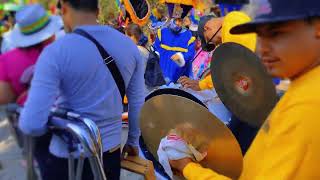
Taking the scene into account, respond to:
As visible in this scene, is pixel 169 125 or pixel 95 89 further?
pixel 95 89

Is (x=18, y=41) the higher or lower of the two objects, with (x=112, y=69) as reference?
higher

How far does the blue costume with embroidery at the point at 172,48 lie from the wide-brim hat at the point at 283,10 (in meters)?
3.73

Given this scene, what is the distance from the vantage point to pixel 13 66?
1330mm

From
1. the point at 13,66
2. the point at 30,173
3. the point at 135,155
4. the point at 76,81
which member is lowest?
the point at 135,155

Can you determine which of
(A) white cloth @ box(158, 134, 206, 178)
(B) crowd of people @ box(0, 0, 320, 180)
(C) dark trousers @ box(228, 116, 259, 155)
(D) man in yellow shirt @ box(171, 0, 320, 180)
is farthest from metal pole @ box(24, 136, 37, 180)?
(C) dark trousers @ box(228, 116, 259, 155)

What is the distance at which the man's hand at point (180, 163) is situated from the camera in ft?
4.70

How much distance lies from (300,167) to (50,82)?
974 millimetres

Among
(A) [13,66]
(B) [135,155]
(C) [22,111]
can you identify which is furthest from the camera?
(B) [135,155]

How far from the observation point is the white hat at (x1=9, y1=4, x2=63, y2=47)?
1.31 meters

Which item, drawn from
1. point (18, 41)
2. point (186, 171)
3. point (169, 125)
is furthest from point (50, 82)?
point (186, 171)

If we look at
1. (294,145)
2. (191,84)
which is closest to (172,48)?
(191,84)

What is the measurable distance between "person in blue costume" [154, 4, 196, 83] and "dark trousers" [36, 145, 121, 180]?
278cm

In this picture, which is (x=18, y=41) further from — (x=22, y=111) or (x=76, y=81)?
(x=76, y=81)

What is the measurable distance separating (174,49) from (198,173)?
13.1 feet
